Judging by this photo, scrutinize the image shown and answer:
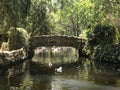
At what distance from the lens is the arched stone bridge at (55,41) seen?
54.6m

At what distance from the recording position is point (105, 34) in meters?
48.2

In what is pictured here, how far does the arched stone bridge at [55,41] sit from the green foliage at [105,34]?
5.26 meters

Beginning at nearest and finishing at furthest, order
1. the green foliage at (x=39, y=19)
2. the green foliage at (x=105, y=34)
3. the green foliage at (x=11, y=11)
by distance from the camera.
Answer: the green foliage at (x=11, y=11) → the green foliage at (x=105, y=34) → the green foliage at (x=39, y=19)

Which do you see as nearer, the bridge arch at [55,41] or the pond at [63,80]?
the pond at [63,80]

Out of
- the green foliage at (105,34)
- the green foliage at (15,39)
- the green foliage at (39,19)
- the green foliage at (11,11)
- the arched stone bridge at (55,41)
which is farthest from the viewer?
the green foliage at (39,19)

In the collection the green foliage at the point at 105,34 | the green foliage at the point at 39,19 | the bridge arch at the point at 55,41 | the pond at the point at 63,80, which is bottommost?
the pond at the point at 63,80

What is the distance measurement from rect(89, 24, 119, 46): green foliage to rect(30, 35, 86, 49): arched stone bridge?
17.3 ft

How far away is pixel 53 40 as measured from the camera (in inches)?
2163

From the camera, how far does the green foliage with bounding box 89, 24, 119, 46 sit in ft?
157

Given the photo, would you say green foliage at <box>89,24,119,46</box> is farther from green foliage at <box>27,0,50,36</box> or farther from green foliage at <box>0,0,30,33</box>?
green foliage at <box>27,0,50,36</box>

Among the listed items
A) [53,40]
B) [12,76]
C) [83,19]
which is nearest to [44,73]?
[12,76]

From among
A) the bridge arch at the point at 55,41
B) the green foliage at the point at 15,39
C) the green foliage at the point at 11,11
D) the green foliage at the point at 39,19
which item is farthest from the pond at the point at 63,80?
the green foliage at the point at 39,19

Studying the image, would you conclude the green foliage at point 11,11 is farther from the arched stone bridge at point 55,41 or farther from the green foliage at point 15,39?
the arched stone bridge at point 55,41

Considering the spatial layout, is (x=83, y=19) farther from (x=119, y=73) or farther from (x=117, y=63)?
(x=119, y=73)
